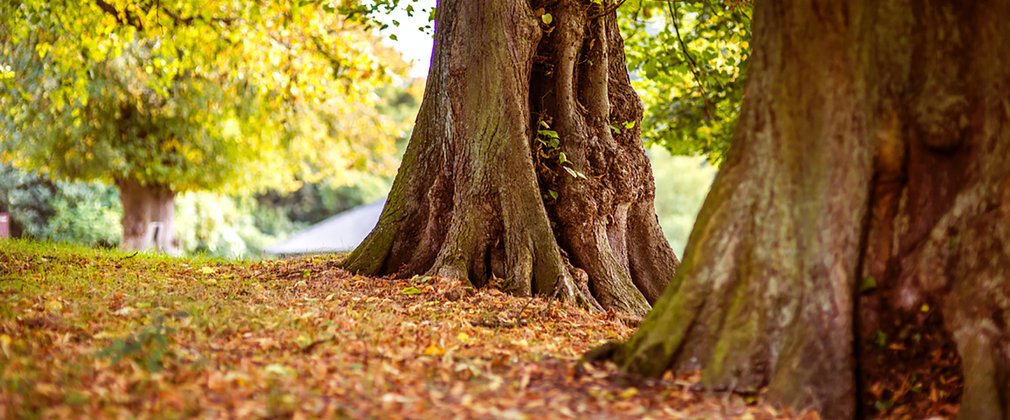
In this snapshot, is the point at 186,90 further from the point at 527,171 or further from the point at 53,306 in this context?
the point at 53,306

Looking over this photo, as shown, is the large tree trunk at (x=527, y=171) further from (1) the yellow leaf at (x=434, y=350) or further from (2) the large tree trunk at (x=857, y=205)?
(2) the large tree trunk at (x=857, y=205)

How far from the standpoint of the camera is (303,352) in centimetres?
503

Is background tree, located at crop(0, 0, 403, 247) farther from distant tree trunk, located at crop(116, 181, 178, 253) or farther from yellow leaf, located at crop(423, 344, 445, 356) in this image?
yellow leaf, located at crop(423, 344, 445, 356)

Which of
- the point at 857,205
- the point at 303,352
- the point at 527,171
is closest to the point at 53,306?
the point at 303,352

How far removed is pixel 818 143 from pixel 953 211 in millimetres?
788

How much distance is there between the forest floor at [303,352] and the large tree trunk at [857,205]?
37 centimetres

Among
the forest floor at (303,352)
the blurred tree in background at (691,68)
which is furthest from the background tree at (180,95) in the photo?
the forest floor at (303,352)

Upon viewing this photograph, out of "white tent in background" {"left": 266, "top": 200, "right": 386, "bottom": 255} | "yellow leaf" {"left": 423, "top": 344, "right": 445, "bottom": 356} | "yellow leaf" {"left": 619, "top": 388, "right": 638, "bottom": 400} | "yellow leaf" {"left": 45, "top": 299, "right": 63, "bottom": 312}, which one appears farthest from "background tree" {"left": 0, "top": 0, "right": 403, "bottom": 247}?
"yellow leaf" {"left": 619, "top": 388, "right": 638, "bottom": 400}

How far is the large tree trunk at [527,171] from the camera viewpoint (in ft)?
25.2

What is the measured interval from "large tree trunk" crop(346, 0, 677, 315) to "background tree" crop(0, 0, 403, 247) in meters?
5.15

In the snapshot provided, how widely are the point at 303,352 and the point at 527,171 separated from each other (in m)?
3.20

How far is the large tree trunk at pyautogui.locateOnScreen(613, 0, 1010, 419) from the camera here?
14.9 feet

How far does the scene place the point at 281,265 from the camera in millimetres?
8844

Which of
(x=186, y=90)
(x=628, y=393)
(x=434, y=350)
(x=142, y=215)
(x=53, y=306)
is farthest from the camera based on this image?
(x=142, y=215)
